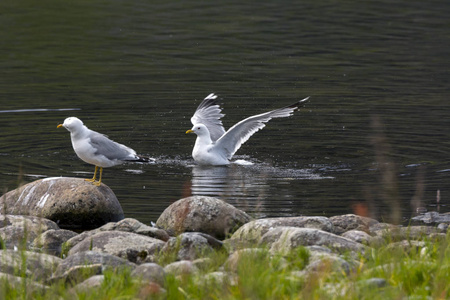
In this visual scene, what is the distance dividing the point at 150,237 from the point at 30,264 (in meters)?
1.65

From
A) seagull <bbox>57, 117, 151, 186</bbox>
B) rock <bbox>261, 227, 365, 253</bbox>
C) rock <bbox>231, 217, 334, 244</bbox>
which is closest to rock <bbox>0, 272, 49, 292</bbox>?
rock <bbox>261, 227, 365, 253</bbox>

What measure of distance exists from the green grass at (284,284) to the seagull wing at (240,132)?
7591mm

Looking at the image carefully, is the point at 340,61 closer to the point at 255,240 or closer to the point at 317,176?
the point at 317,176

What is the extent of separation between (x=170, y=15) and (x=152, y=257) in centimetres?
2776

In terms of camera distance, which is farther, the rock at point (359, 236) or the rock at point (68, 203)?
the rock at point (68, 203)

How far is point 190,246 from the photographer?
7172 millimetres

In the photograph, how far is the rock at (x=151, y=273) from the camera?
576 cm

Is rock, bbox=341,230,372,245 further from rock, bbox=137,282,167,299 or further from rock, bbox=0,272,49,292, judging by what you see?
rock, bbox=0,272,49,292

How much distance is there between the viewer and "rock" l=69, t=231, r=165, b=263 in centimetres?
762

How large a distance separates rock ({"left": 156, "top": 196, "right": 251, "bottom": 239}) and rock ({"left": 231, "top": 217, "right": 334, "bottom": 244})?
61cm

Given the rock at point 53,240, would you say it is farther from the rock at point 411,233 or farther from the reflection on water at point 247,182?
the rock at point 411,233

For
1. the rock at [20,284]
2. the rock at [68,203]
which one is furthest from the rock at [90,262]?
the rock at [68,203]

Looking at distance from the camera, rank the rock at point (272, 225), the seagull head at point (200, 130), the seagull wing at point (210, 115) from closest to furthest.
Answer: the rock at point (272, 225) < the seagull head at point (200, 130) < the seagull wing at point (210, 115)

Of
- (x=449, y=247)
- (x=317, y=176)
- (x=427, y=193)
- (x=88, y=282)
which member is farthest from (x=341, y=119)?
(x=88, y=282)
